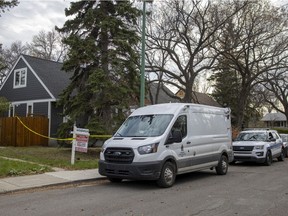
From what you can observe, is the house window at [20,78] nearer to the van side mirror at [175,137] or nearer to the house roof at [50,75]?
the house roof at [50,75]

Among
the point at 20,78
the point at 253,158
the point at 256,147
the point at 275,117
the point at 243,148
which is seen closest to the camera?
the point at 253,158

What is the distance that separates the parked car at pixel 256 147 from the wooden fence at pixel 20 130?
12289 millimetres

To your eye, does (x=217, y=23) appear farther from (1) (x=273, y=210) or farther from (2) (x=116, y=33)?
(1) (x=273, y=210)

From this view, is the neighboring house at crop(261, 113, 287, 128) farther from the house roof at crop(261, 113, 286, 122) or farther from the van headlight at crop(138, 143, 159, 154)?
the van headlight at crop(138, 143, 159, 154)

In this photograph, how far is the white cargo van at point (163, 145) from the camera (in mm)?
10388

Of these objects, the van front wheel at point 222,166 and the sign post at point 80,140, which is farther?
the sign post at point 80,140

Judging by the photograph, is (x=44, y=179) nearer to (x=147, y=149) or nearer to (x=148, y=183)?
(x=148, y=183)

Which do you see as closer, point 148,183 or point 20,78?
point 148,183

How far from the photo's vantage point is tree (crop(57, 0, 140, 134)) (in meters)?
18.4

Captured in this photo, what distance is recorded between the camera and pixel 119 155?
1064 centimetres

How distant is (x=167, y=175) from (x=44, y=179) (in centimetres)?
363

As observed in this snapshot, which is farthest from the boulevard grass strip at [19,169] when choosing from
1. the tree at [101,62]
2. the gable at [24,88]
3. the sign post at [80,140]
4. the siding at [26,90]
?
the siding at [26,90]

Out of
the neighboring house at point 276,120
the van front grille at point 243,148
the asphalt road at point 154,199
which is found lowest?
the asphalt road at point 154,199

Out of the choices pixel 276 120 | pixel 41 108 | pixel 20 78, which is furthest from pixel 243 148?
pixel 276 120
